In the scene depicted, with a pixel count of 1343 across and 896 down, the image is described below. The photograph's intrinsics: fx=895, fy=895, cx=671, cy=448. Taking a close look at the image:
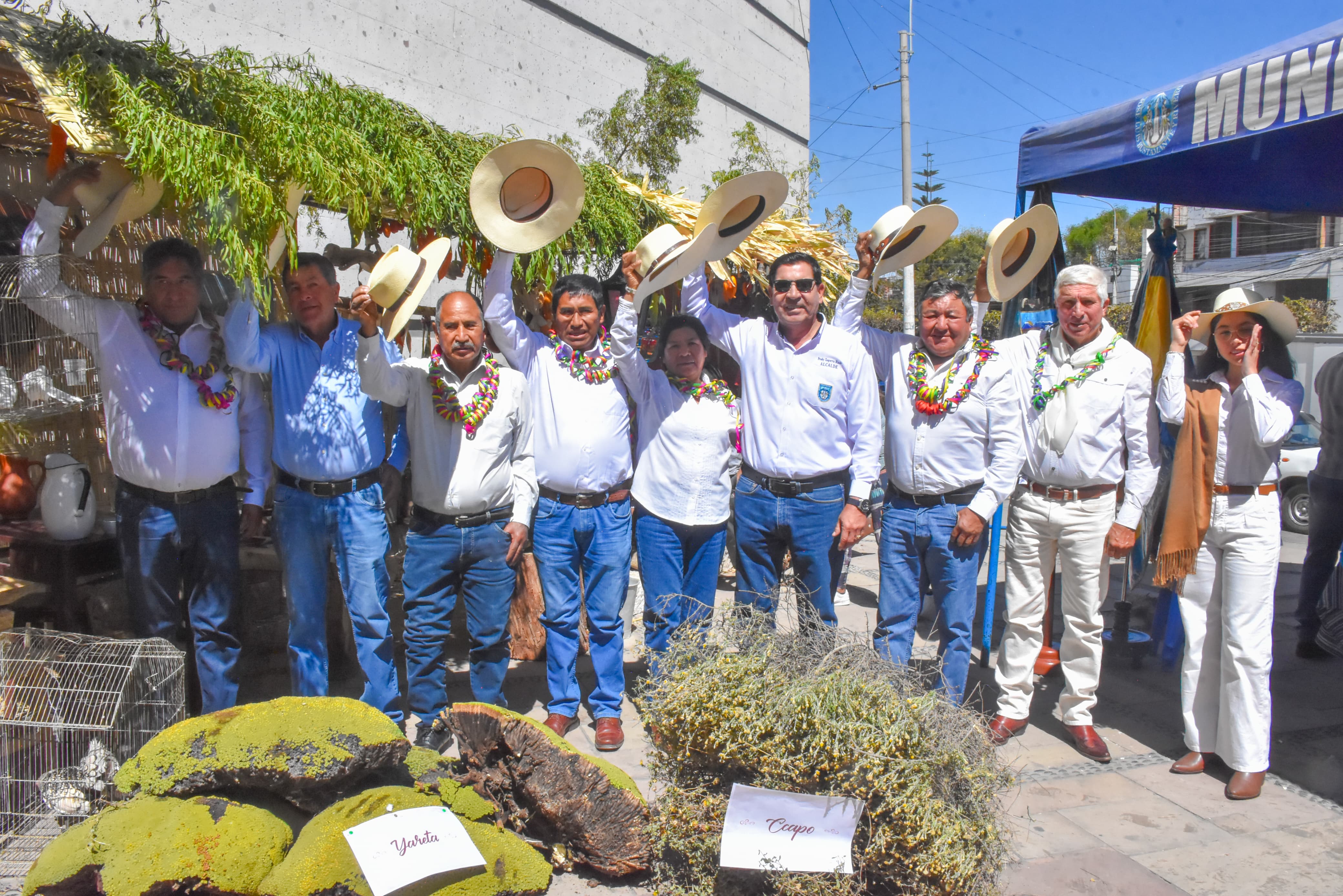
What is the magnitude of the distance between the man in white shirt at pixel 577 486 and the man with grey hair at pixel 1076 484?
5.59ft

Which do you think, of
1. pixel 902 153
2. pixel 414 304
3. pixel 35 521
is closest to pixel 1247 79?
pixel 414 304

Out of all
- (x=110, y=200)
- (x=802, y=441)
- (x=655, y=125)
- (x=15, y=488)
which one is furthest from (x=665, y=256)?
(x=655, y=125)

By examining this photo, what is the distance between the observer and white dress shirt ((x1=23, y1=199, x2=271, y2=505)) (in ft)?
10.7

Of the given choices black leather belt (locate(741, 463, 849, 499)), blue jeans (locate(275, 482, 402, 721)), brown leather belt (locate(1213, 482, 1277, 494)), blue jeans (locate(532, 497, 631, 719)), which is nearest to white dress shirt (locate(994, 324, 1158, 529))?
brown leather belt (locate(1213, 482, 1277, 494))

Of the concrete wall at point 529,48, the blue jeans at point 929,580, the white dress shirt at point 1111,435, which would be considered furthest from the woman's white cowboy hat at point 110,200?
the concrete wall at point 529,48

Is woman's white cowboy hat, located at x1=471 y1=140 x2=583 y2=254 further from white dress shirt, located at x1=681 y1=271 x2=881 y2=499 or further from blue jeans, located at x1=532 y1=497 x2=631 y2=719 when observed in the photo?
blue jeans, located at x1=532 y1=497 x2=631 y2=719

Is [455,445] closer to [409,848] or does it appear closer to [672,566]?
[672,566]

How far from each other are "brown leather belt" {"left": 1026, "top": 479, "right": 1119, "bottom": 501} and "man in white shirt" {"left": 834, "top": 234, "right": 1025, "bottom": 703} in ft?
0.78

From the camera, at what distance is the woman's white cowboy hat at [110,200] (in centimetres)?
292

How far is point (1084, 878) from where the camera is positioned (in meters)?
2.97

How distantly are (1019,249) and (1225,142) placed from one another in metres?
0.93

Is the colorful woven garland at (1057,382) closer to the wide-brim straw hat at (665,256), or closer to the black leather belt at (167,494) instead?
the wide-brim straw hat at (665,256)

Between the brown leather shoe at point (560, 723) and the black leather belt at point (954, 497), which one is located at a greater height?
the black leather belt at point (954, 497)

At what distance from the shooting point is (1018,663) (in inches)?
158
